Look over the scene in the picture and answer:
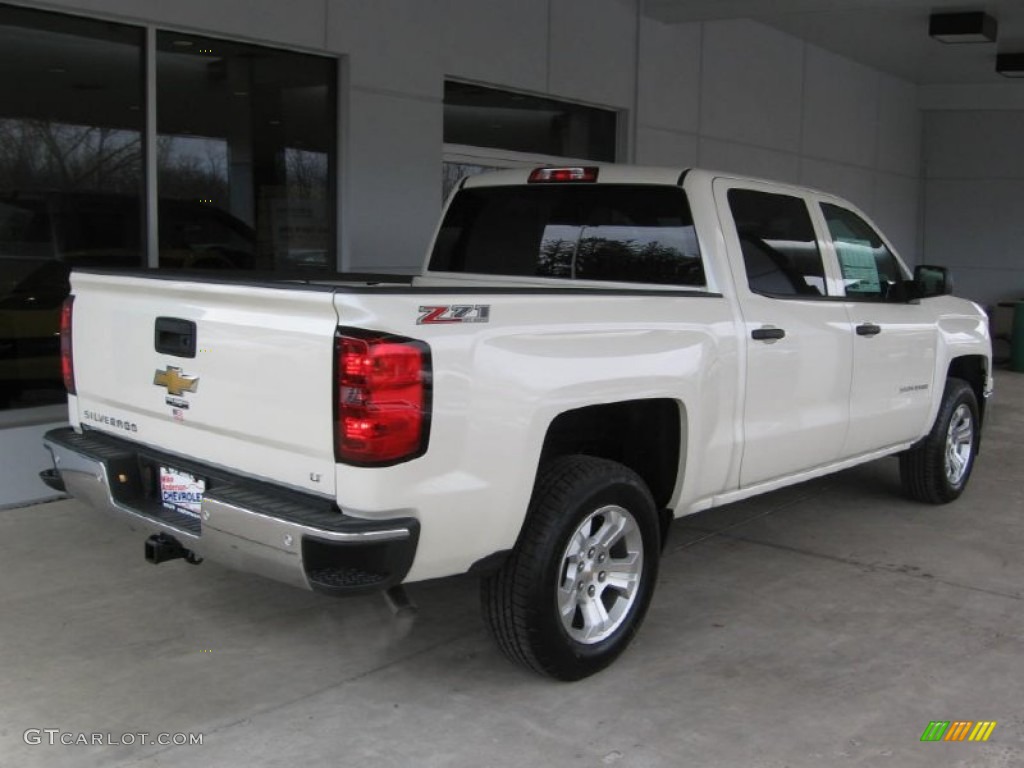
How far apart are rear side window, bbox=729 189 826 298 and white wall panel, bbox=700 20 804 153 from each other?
7044 mm

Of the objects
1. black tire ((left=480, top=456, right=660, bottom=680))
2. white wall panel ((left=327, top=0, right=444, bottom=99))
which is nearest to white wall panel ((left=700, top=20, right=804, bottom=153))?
white wall panel ((left=327, top=0, right=444, bottom=99))

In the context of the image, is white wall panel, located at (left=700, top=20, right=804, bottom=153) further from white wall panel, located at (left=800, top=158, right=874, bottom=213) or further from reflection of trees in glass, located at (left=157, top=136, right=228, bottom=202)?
reflection of trees in glass, located at (left=157, top=136, right=228, bottom=202)

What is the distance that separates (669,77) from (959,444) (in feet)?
19.6

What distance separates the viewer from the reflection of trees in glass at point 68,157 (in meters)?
6.41

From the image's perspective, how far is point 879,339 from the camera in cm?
575

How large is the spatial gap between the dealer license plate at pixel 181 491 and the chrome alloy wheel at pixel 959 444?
16.3ft

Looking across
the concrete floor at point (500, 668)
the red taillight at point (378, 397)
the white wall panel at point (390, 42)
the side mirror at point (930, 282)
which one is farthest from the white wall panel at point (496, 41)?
the red taillight at point (378, 397)

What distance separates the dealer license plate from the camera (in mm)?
3727

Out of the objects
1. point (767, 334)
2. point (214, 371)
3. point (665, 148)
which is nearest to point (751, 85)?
point (665, 148)

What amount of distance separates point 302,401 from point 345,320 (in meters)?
0.32

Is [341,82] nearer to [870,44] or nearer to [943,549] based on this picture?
[943,549]

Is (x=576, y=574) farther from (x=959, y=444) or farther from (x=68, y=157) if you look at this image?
(x=68, y=157)

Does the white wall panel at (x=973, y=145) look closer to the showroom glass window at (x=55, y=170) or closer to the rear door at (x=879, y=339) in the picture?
the rear door at (x=879, y=339)

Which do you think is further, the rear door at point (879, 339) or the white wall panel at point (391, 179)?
the white wall panel at point (391, 179)
